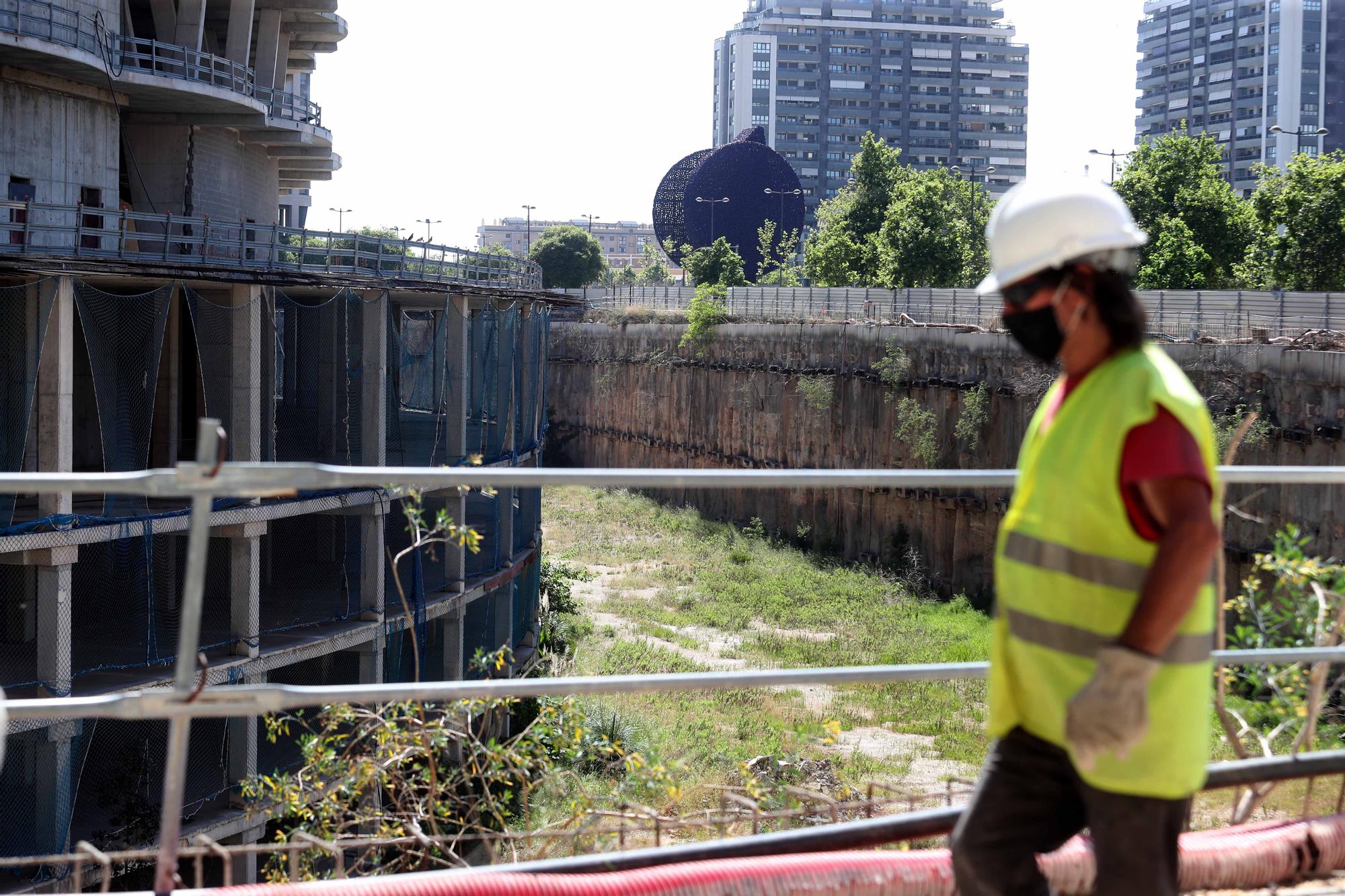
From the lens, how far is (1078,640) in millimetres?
2473

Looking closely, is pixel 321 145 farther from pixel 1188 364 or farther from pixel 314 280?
pixel 1188 364

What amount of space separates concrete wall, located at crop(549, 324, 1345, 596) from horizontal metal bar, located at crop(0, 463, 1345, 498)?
19.5 m

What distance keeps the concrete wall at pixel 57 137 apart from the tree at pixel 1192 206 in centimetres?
Result: 3038

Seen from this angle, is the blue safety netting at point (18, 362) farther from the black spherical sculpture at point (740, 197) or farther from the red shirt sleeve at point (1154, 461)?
the black spherical sculpture at point (740, 197)

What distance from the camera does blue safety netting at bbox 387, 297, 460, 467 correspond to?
24.2 meters

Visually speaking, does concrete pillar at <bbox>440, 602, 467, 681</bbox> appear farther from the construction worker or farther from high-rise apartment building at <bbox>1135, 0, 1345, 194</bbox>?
high-rise apartment building at <bbox>1135, 0, 1345, 194</bbox>

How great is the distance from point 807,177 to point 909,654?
12112cm

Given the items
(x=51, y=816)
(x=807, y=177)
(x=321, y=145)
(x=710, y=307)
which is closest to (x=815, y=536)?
(x=710, y=307)

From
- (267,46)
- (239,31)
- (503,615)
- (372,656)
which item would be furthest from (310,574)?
(267,46)

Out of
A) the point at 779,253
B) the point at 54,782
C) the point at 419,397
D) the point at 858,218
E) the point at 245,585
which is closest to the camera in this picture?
the point at 54,782

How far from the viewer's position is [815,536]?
121ft

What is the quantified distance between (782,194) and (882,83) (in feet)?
235

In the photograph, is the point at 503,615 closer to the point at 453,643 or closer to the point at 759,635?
the point at 453,643

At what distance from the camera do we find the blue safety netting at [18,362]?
16.3m
